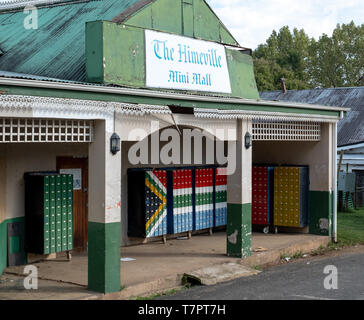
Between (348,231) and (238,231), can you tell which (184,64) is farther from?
(348,231)

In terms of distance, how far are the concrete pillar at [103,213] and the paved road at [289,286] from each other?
1.08 metres

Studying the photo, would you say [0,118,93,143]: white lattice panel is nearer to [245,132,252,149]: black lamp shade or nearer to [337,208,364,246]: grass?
[245,132,252,149]: black lamp shade

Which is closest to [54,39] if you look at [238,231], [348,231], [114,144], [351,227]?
[114,144]

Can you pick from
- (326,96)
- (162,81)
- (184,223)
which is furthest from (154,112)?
(326,96)

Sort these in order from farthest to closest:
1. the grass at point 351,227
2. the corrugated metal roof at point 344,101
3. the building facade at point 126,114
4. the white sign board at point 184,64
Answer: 1. the corrugated metal roof at point 344,101
2. the grass at point 351,227
3. the white sign board at point 184,64
4. the building facade at point 126,114

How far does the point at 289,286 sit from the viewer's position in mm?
10812

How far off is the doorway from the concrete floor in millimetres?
358

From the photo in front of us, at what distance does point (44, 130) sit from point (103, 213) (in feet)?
4.88

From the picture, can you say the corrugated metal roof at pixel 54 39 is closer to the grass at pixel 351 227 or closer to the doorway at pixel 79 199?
the doorway at pixel 79 199

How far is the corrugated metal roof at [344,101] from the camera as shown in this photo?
26391mm

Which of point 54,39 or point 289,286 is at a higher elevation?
point 54,39

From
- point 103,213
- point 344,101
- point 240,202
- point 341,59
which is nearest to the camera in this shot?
point 103,213

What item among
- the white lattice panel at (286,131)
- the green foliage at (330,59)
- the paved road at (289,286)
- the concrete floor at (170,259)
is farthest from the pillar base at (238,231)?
the green foliage at (330,59)

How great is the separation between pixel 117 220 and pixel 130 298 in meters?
1.21
